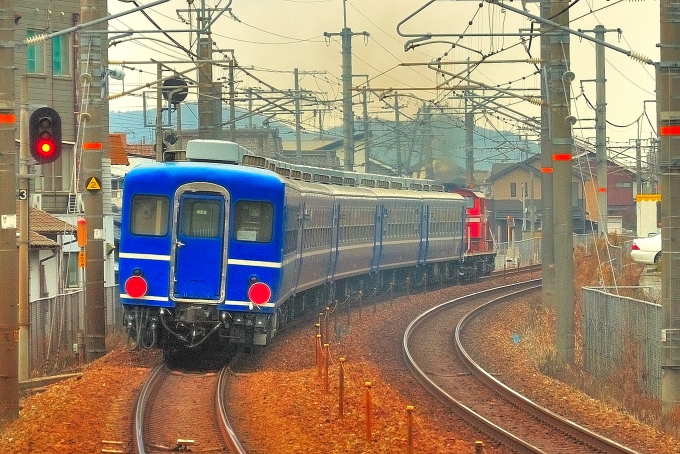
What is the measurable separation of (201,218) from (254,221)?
0.75 meters

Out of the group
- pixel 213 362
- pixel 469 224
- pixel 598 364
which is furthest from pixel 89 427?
pixel 469 224

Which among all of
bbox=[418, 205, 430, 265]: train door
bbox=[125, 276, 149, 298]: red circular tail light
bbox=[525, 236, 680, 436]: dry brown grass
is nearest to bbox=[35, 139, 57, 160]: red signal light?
bbox=[125, 276, 149, 298]: red circular tail light

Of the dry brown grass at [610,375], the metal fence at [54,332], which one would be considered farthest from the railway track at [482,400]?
the metal fence at [54,332]

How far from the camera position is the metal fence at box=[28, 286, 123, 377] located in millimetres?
20250

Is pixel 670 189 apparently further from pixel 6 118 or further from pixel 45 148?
pixel 6 118

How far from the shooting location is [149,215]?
56.1ft

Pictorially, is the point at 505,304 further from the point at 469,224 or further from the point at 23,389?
the point at 23,389

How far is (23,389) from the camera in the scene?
1661cm

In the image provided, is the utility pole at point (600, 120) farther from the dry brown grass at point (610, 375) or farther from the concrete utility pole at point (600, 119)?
the dry brown grass at point (610, 375)

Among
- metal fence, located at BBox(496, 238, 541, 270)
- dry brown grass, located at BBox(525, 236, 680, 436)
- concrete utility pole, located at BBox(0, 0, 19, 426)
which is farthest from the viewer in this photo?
metal fence, located at BBox(496, 238, 541, 270)

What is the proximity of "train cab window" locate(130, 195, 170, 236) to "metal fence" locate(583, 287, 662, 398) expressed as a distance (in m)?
6.97

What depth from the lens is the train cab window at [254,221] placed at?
1708cm

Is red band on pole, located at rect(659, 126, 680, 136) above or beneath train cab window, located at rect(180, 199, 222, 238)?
above

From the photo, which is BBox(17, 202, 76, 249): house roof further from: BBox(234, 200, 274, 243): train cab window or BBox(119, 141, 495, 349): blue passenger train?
BBox(234, 200, 274, 243): train cab window
